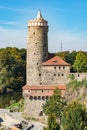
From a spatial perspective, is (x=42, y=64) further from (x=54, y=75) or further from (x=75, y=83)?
(x=75, y=83)

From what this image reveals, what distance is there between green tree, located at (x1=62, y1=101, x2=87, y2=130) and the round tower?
16253 mm

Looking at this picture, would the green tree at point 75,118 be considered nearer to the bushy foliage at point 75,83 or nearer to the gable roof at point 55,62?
the bushy foliage at point 75,83

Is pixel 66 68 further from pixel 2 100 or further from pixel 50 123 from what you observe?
pixel 2 100

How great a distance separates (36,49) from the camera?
6069cm

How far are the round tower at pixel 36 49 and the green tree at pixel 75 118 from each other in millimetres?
16253

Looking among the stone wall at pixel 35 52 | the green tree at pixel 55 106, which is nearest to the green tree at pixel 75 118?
the green tree at pixel 55 106

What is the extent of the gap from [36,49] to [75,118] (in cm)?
1855

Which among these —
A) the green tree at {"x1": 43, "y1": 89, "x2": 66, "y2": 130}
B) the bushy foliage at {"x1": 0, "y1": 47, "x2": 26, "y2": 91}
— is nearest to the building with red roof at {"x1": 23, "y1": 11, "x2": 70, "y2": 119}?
the green tree at {"x1": 43, "y1": 89, "x2": 66, "y2": 130}

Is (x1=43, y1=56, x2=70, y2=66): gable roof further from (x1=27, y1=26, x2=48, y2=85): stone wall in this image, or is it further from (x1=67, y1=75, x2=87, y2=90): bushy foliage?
(x1=67, y1=75, x2=87, y2=90): bushy foliage

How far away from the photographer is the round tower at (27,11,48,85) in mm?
60438

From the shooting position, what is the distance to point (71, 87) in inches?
2245

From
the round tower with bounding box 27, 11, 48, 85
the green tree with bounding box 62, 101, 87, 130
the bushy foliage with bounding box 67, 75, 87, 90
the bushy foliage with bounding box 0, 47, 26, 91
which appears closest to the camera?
the green tree with bounding box 62, 101, 87, 130

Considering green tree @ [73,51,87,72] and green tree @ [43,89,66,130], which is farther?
green tree @ [73,51,87,72]

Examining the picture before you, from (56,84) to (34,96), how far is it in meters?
4.08
